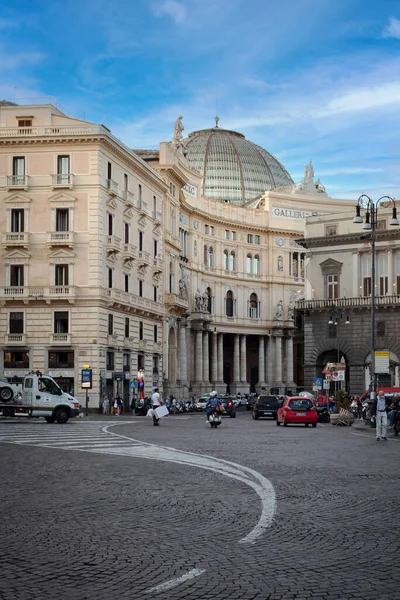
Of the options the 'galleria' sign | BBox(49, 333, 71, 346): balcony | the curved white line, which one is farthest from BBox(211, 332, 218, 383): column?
the curved white line

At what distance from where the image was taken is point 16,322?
→ 2500 inches

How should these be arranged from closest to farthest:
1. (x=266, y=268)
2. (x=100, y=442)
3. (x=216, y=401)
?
(x=100, y=442), (x=216, y=401), (x=266, y=268)

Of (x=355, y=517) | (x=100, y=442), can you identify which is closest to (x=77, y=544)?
Result: (x=355, y=517)

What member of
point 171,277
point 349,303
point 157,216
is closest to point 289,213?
point 171,277

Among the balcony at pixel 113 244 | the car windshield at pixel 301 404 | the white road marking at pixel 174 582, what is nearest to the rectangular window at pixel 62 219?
the balcony at pixel 113 244

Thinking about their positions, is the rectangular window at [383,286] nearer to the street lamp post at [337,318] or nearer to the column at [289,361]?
the street lamp post at [337,318]

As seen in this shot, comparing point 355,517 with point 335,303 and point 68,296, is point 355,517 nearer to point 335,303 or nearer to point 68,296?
point 68,296

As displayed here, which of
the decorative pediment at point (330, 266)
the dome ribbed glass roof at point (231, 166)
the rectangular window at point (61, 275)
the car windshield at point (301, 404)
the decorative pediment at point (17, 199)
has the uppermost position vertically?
the dome ribbed glass roof at point (231, 166)

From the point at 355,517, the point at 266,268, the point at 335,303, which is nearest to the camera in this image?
the point at 355,517

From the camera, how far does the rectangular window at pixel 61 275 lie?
6369cm

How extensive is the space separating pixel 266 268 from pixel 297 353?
13.1m

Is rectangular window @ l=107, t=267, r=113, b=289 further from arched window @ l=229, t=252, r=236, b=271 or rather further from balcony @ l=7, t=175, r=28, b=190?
arched window @ l=229, t=252, r=236, b=271

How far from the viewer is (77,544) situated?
9.79 metres

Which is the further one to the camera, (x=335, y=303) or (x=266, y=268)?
(x=266, y=268)
